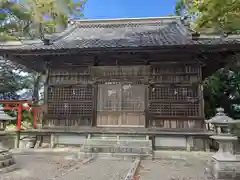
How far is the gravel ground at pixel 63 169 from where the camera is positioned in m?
4.70

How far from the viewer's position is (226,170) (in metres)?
4.77

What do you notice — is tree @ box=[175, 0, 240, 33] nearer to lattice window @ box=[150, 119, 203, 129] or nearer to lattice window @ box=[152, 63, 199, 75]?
lattice window @ box=[152, 63, 199, 75]

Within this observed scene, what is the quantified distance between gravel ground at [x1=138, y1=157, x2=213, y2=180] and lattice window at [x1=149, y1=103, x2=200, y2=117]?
5.99 feet

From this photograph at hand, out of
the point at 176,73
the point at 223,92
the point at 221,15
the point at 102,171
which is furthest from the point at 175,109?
the point at 223,92

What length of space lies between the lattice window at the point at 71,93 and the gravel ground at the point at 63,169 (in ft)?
Result: 8.36

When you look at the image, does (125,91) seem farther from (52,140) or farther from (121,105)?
(52,140)

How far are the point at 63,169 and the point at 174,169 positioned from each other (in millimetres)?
3038

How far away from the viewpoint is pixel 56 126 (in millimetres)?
8617

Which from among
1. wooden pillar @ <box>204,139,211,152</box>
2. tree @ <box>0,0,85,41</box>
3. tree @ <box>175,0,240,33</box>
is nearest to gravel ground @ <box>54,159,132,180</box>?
wooden pillar @ <box>204,139,211,152</box>

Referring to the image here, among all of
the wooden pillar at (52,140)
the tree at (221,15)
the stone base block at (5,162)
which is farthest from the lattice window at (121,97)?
the tree at (221,15)

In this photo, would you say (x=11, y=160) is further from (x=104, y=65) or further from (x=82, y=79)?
(x=104, y=65)

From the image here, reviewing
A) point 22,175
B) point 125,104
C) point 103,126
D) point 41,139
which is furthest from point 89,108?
point 22,175

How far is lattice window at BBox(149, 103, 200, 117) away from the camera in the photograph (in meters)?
8.02

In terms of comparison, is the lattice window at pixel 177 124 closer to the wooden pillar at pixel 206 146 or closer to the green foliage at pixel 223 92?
the wooden pillar at pixel 206 146
